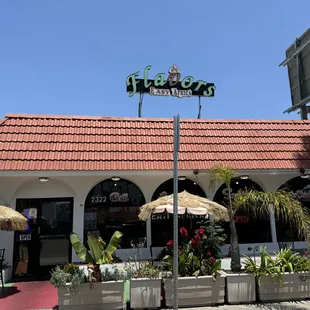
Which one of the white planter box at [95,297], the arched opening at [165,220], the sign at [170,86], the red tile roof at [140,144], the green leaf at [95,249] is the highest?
the sign at [170,86]

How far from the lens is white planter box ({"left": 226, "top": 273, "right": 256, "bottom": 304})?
7.23 meters

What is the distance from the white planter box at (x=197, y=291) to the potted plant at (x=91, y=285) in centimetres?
107

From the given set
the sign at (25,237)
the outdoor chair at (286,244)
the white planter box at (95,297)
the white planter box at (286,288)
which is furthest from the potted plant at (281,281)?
the sign at (25,237)

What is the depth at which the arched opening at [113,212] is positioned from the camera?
11578mm

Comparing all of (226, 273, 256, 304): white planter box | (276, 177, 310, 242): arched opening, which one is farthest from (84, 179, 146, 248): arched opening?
(276, 177, 310, 242): arched opening

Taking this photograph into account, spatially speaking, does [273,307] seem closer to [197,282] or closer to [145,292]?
[197,282]

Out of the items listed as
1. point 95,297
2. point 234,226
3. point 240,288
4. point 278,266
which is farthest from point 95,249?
point 278,266

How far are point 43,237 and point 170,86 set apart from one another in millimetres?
13292

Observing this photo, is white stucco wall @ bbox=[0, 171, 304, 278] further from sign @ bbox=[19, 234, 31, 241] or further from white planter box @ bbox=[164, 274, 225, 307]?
white planter box @ bbox=[164, 274, 225, 307]

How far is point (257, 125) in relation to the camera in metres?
14.2

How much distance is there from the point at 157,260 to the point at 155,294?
12.8 ft

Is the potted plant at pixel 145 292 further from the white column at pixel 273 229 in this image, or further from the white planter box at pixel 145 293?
the white column at pixel 273 229

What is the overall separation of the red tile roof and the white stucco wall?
408 millimetres

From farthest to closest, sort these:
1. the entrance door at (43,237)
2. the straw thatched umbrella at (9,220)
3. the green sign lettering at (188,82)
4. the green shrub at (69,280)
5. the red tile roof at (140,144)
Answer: the green sign lettering at (188,82) < the red tile roof at (140,144) < the entrance door at (43,237) < the straw thatched umbrella at (9,220) < the green shrub at (69,280)
